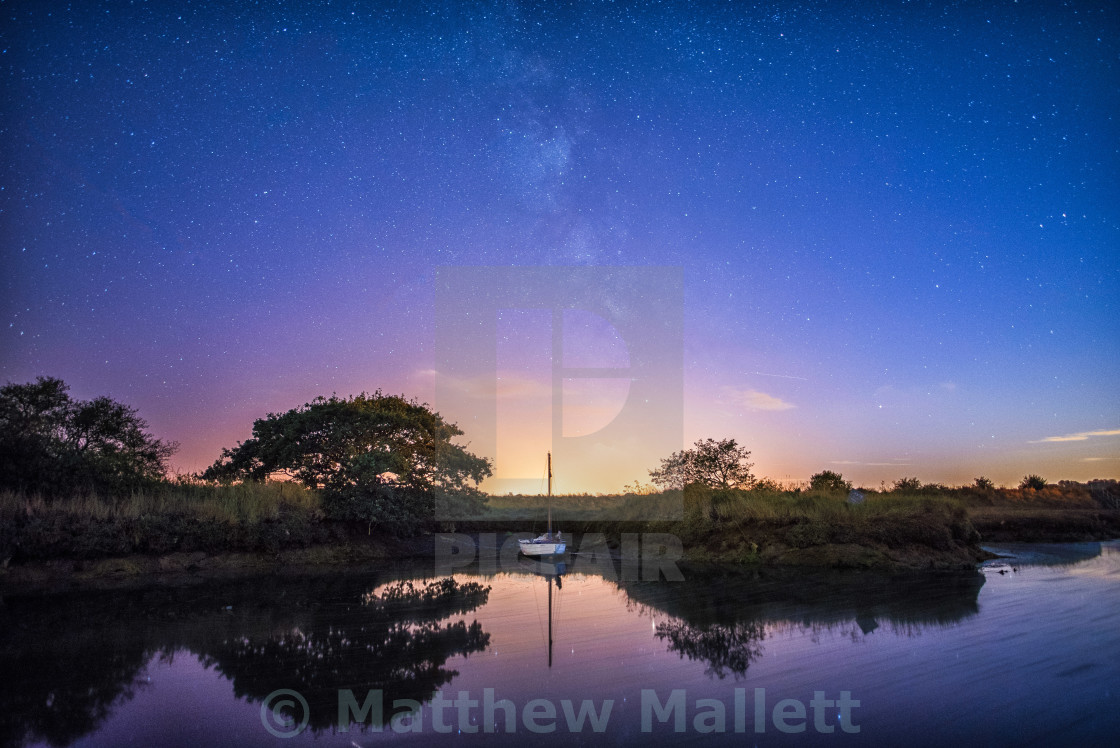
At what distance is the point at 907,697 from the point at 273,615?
12.4 m

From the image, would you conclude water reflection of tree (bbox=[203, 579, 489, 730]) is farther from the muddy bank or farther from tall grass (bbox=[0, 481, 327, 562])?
the muddy bank

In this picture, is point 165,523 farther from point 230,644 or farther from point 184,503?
point 230,644

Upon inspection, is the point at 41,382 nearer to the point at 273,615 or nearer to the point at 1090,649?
the point at 273,615

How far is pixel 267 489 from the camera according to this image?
87.0 feet

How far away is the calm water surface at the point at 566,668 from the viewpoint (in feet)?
21.5

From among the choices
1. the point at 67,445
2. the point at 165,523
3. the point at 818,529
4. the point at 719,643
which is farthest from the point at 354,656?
the point at 67,445

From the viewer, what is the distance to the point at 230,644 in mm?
10305

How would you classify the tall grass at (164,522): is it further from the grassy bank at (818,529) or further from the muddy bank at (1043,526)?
the muddy bank at (1043,526)

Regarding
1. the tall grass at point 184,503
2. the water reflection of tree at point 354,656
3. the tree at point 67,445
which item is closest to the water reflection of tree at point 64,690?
the water reflection of tree at point 354,656

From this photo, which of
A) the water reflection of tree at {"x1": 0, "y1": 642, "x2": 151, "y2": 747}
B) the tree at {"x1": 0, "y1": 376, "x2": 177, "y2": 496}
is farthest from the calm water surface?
the tree at {"x1": 0, "y1": 376, "x2": 177, "y2": 496}

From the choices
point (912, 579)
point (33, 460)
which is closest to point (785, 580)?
point (912, 579)

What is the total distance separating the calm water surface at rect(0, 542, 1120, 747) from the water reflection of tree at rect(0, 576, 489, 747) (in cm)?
5

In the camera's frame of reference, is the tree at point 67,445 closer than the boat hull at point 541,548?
Yes

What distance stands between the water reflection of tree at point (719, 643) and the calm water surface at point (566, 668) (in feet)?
0.22
